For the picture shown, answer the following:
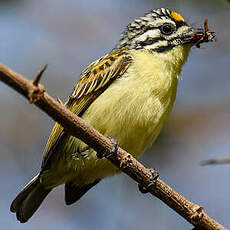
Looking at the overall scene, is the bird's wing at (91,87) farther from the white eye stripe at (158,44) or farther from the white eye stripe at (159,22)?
the white eye stripe at (159,22)

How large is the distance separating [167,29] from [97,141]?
2041 mm

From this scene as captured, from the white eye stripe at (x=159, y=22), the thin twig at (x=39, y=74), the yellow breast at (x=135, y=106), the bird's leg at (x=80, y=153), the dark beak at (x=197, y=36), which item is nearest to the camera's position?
the thin twig at (x=39, y=74)

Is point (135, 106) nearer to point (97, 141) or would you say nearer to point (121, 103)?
point (121, 103)

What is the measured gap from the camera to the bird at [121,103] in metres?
4.30

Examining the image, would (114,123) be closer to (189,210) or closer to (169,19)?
(189,210)

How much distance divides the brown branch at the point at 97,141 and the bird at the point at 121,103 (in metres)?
0.71

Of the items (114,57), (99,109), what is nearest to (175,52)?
(114,57)

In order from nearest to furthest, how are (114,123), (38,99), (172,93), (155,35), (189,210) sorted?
(38,99) → (189,210) → (114,123) → (172,93) → (155,35)

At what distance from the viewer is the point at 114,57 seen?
15.7 ft

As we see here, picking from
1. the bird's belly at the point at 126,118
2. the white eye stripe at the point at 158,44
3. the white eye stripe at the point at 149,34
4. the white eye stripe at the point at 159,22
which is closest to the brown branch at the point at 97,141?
the bird's belly at the point at 126,118

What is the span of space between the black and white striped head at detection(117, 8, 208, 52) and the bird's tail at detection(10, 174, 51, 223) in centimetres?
158

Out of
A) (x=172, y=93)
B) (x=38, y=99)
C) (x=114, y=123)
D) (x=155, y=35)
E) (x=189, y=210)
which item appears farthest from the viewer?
(x=155, y=35)

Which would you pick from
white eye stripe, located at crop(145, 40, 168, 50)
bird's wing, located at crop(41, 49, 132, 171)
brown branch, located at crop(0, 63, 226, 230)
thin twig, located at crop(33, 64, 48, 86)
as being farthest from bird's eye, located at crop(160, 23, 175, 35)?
thin twig, located at crop(33, 64, 48, 86)

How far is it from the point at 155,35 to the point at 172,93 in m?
0.68
